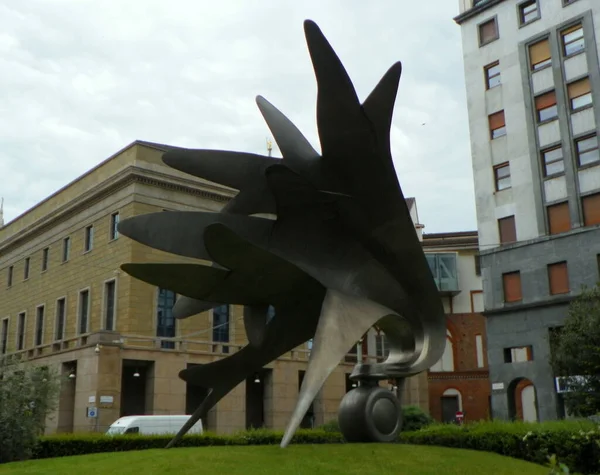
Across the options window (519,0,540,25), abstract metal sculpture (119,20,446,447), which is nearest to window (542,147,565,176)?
window (519,0,540,25)

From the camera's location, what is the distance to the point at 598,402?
21.6m

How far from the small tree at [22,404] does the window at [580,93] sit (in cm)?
2476

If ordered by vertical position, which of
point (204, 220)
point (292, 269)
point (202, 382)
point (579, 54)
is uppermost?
point (579, 54)

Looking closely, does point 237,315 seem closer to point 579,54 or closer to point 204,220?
point 579,54

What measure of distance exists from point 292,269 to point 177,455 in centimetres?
372

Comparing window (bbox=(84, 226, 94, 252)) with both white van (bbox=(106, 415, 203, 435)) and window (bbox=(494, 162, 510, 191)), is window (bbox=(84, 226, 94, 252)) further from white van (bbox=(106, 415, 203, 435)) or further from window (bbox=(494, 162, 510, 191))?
window (bbox=(494, 162, 510, 191))

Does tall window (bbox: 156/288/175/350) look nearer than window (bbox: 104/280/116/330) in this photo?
Yes

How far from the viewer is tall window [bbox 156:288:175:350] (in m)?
38.5

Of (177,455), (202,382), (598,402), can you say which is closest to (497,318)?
(598,402)

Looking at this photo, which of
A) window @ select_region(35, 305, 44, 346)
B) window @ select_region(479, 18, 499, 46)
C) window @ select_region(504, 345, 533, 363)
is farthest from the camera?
window @ select_region(35, 305, 44, 346)

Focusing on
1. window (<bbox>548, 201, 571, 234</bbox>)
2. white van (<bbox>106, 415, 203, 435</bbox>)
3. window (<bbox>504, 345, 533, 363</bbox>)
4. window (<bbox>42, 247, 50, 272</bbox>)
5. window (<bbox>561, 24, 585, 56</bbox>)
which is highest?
window (<bbox>561, 24, 585, 56</bbox>)

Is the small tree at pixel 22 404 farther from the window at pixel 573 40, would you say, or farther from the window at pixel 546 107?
the window at pixel 573 40

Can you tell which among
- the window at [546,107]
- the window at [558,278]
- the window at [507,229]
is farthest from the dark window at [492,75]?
the window at [558,278]

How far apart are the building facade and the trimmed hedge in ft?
47.8
